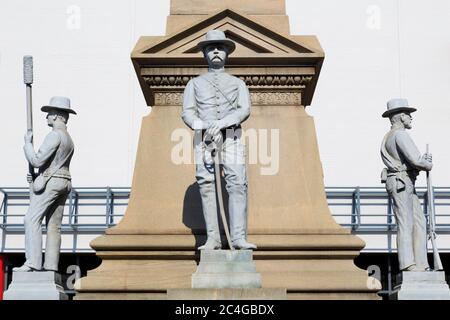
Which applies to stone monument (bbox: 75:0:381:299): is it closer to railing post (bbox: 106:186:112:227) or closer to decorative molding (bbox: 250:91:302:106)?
decorative molding (bbox: 250:91:302:106)

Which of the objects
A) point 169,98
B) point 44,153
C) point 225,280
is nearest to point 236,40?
point 169,98

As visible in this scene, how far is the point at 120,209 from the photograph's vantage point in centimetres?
2175

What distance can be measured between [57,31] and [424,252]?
13.4m

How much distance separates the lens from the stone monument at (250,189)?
10391mm

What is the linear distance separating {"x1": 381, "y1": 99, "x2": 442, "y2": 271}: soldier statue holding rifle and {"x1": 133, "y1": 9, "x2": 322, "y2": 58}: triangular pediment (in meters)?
1.40

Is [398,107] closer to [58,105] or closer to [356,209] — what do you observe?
[58,105]

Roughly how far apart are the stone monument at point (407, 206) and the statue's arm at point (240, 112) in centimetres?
249

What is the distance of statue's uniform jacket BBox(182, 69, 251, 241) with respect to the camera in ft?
30.5

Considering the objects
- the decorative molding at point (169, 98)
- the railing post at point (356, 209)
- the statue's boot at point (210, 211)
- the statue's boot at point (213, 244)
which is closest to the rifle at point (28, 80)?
the decorative molding at point (169, 98)

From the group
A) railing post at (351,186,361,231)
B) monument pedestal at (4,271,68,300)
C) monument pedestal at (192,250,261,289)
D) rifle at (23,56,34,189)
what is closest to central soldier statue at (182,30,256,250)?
monument pedestal at (192,250,261,289)

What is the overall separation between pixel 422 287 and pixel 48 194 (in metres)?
4.38

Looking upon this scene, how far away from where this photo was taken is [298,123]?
1127cm

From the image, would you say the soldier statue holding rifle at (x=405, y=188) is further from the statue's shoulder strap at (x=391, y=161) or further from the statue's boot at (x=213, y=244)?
the statue's boot at (x=213, y=244)
